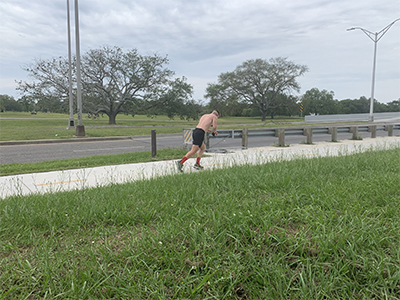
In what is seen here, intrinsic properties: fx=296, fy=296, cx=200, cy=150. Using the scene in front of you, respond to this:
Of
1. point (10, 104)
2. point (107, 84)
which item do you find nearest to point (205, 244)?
point (107, 84)

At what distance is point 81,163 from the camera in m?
9.29

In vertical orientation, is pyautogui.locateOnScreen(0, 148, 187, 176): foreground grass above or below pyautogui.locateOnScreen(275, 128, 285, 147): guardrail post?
below

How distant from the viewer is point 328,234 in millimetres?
2762

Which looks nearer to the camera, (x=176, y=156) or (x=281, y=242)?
(x=281, y=242)

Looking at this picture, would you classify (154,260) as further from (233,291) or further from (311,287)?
(311,287)

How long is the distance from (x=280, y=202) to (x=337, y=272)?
1.52m

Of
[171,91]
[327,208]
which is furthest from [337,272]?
[171,91]

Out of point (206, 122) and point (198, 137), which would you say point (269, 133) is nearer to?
point (206, 122)

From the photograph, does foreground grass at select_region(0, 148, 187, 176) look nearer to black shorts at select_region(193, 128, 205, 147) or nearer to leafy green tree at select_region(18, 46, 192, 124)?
black shorts at select_region(193, 128, 205, 147)

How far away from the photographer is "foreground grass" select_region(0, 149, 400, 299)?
218cm

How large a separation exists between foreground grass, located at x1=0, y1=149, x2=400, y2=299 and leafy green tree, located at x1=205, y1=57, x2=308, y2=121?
→ 49.9 m

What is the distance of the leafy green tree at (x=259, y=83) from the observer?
50.9m

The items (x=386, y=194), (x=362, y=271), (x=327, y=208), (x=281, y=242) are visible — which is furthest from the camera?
(x=386, y=194)

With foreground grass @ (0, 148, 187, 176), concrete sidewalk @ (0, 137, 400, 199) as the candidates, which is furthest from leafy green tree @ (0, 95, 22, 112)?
concrete sidewalk @ (0, 137, 400, 199)
